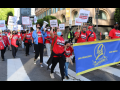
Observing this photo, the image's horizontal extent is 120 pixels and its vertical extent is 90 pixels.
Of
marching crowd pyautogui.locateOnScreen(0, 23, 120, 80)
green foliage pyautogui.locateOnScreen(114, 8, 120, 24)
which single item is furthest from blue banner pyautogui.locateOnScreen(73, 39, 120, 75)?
green foliage pyautogui.locateOnScreen(114, 8, 120, 24)

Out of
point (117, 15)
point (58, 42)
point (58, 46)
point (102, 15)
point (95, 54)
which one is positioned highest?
point (102, 15)

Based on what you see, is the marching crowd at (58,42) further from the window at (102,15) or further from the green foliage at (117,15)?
the window at (102,15)

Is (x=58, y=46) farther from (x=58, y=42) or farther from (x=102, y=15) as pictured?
(x=102, y=15)

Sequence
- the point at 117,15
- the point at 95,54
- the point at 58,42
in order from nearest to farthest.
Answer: the point at 58,42, the point at 95,54, the point at 117,15

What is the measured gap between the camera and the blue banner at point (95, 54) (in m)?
5.01

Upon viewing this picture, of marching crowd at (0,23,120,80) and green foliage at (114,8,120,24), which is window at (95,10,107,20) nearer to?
green foliage at (114,8,120,24)

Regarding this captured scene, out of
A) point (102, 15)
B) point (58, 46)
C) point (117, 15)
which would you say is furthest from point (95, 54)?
point (102, 15)

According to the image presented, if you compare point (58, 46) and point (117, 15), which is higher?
point (117, 15)

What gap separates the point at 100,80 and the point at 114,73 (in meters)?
1.21

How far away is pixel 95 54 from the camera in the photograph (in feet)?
18.3

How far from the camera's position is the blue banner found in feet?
16.4

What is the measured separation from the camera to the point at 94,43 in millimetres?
5562

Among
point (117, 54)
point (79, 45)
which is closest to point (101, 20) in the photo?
point (117, 54)
